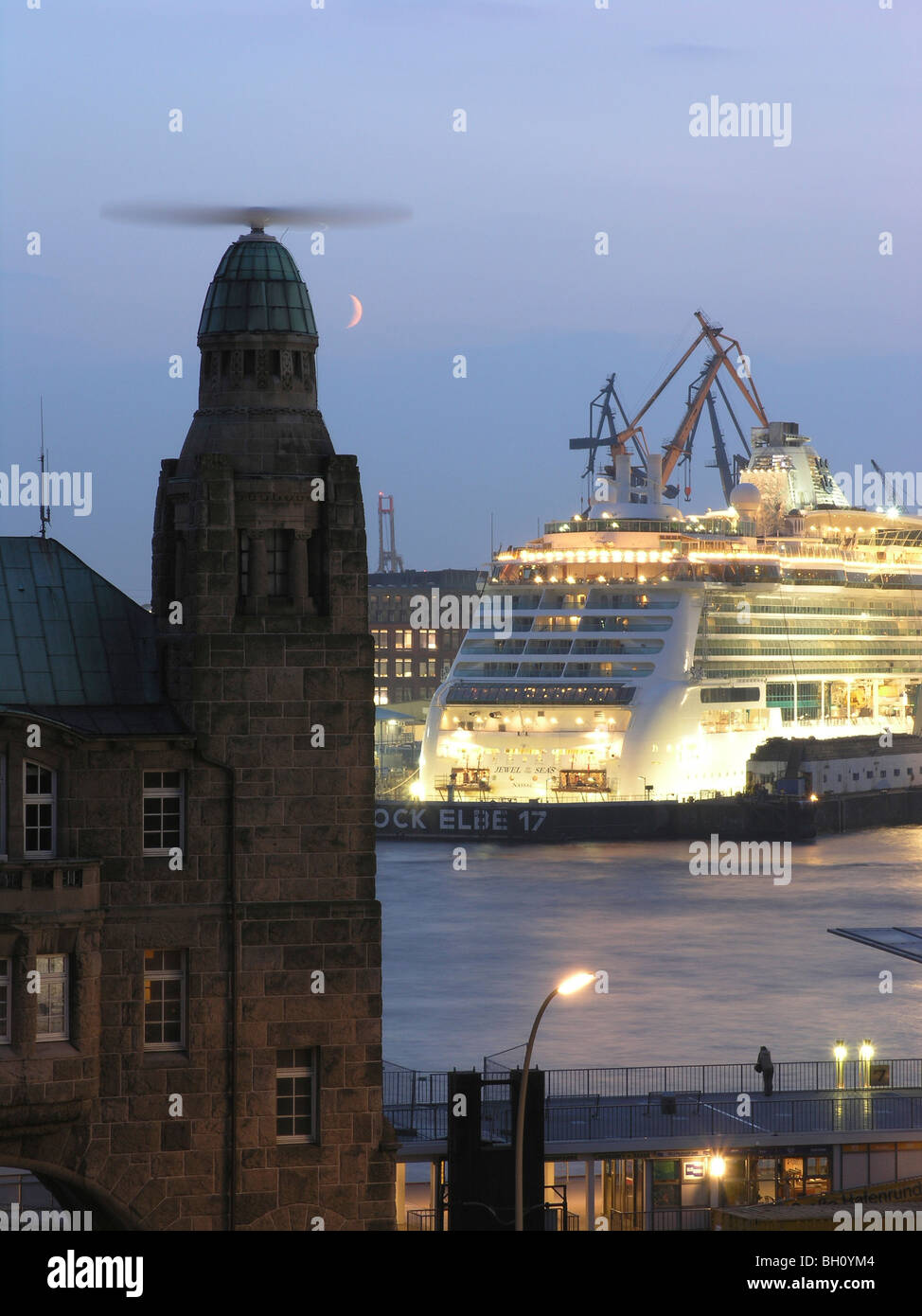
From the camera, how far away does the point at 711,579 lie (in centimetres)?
9794

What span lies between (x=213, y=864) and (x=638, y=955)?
127ft

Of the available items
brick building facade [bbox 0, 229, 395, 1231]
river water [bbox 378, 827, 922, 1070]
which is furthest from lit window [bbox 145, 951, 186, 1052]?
river water [bbox 378, 827, 922, 1070]

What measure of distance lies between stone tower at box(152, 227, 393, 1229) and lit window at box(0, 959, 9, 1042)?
203cm

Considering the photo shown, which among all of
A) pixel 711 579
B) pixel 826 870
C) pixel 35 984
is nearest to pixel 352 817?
pixel 35 984

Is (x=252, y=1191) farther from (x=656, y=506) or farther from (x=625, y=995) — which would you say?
(x=656, y=506)

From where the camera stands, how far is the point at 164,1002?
21016 millimetres

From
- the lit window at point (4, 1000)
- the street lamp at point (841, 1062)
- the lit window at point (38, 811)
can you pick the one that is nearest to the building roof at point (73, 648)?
the lit window at point (38, 811)

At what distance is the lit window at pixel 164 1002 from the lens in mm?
20953

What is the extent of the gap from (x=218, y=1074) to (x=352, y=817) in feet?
9.09

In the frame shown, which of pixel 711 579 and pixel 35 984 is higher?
pixel 711 579
